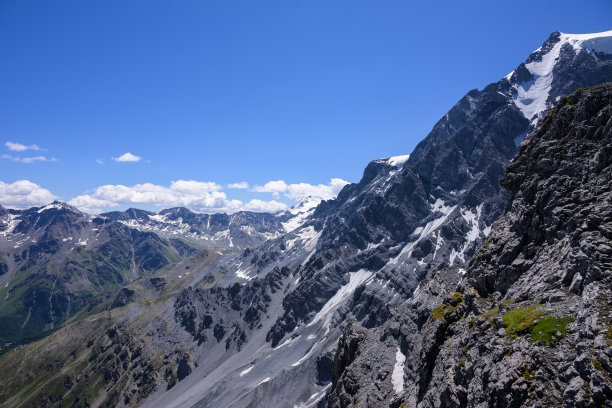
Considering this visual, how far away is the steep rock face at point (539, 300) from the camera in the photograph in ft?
63.8

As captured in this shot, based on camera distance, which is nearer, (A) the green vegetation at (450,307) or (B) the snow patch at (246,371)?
(A) the green vegetation at (450,307)

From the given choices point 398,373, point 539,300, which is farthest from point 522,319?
point 398,373

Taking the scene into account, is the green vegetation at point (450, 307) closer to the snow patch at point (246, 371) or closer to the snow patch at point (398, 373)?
the snow patch at point (398, 373)

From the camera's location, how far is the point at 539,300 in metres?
25.8

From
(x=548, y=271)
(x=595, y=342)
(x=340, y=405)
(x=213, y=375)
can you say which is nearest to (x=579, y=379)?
(x=595, y=342)

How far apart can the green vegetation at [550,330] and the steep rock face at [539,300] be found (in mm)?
57

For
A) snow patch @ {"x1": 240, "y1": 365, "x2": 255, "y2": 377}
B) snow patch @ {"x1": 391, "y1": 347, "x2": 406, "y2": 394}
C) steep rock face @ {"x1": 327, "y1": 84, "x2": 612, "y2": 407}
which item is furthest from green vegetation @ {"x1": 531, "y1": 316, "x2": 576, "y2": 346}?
snow patch @ {"x1": 240, "y1": 365, "x2": 255, "y2": 377}

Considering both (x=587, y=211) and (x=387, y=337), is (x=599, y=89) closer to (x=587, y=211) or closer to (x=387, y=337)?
(x=587, y=211)

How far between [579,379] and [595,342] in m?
2.12

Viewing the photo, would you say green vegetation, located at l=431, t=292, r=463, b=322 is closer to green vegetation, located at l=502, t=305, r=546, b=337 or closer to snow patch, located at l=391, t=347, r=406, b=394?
green vegetation, located at l=502, t=305, r=546, b=337

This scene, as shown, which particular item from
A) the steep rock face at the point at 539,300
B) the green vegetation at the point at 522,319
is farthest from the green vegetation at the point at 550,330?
the green vegetation at the point at 522,319

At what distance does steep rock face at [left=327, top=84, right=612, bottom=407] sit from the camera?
63.8 feet

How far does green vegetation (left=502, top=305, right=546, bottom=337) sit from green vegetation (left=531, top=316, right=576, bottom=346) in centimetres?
63

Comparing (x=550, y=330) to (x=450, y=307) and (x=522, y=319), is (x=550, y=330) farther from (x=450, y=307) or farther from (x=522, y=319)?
(x=450, y=307)
